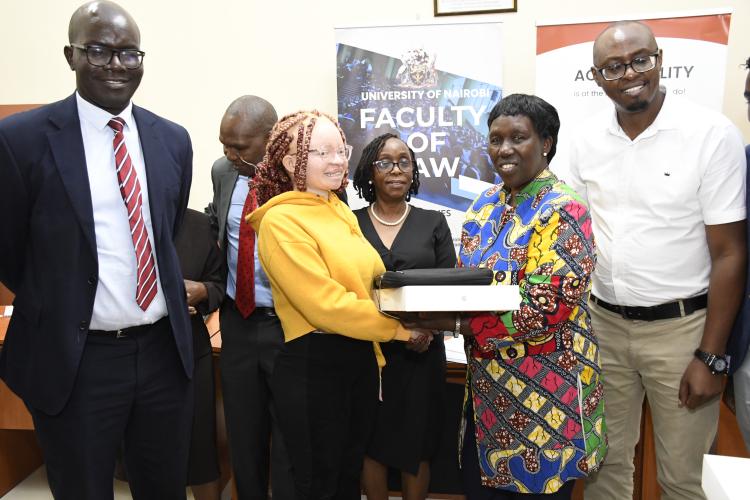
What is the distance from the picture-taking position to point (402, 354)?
2.32m

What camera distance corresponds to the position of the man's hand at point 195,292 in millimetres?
2236

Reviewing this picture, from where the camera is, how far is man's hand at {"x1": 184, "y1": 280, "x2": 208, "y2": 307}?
2236 mm

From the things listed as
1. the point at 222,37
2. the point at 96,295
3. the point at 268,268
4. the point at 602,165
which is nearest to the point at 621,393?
the point at 602,165

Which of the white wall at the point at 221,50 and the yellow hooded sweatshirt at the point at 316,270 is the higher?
the white wall at the point at 221,50

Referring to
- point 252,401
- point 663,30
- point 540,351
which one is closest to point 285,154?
point 540,351

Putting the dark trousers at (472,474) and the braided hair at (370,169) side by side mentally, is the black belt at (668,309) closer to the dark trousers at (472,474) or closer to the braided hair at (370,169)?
the dark trousers at (472,474)

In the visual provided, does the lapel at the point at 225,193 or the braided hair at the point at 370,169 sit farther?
the braided hair at the point at 370,169

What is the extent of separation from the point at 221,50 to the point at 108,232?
2.49m

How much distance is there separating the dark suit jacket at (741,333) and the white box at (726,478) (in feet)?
4.11

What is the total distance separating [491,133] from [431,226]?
2.52 ft

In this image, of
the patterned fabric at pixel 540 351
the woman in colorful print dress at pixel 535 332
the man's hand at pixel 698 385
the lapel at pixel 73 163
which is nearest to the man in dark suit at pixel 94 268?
the lapel at pixel 73 163

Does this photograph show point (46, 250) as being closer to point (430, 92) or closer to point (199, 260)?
point (199, 260)

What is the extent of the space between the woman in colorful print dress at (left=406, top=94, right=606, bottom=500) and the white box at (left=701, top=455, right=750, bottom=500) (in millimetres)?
760

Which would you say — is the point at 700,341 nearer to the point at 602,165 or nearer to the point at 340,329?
the point at 602,165
